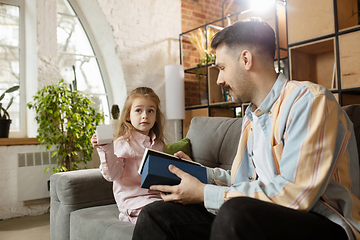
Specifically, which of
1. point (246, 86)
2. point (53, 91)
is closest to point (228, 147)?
point (246, 86)

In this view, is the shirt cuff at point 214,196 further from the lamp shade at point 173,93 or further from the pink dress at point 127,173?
the lamp shade at point 173,93

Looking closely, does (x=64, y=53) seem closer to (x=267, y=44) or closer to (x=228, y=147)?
(x=228, y=147)

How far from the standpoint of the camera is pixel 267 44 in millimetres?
1138

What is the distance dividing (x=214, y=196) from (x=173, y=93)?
295cm

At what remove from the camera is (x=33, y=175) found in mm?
3090

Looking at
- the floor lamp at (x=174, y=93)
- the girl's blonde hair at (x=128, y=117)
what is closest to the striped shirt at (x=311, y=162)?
the girl's blonde hair at (x=128, y=117)

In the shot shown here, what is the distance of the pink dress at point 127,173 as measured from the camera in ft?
4.90

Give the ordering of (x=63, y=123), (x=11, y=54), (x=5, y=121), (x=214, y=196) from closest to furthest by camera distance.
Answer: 1. (x=214, y=196)
2. (x=5, y=121)
3. (x=63, y=123)
4. (x=11, y=54)

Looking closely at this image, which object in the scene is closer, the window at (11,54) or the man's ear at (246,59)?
the man's ear at (246,59)

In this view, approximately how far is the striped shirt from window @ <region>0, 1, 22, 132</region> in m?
2.97

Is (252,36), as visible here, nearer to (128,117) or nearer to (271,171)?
(271,171)

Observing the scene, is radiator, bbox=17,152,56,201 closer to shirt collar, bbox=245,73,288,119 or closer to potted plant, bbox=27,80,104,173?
potted plant, bbox=27,80,104,173

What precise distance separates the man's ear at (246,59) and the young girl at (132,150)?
0.72 m

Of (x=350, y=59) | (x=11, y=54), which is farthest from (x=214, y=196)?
(x=11, y=54)
